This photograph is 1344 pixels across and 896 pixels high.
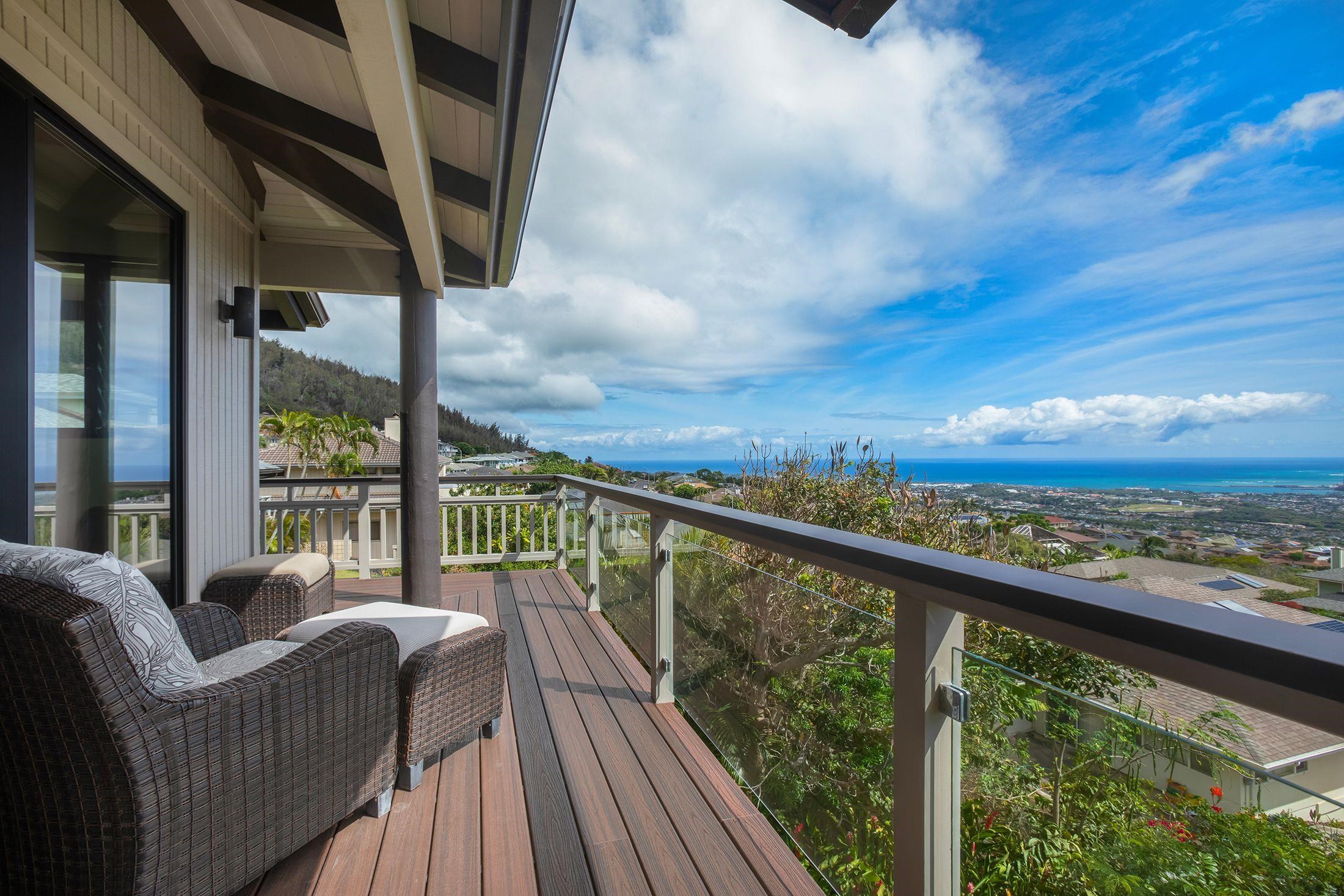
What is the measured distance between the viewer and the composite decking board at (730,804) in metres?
1.68

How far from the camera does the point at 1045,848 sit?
3.37ft

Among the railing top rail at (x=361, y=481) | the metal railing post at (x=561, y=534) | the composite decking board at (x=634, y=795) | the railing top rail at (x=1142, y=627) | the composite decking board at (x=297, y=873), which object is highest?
the railing top rail at (x=1142, y=627)

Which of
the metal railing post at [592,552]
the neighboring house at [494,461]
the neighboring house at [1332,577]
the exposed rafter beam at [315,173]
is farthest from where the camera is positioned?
the neighboring house at [494,461]

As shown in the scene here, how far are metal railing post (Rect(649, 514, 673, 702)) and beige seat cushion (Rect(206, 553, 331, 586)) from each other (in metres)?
2.01

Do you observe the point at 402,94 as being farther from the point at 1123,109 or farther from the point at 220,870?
the point at 1123,109

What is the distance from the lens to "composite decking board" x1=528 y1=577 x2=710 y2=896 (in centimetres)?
170

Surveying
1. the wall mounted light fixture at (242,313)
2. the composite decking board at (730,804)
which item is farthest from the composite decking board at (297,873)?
the wall mounted light fixture at (242,313)

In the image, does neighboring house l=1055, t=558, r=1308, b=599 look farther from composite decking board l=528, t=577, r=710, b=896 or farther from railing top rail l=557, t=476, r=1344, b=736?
composite decking board l=528, t=577, r=710, b=896

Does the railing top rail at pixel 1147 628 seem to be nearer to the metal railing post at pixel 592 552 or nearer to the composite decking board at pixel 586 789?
the composite decking board at pixel 586 789

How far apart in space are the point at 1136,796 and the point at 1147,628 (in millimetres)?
300

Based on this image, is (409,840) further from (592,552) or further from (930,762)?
(592,552)

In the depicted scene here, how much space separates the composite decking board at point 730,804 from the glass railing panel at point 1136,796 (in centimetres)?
64

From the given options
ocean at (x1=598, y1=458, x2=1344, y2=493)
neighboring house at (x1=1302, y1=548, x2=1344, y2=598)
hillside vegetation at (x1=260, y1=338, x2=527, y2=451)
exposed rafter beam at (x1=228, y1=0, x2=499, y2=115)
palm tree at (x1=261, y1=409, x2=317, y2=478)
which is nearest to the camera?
neighboring house at (x1=1302, y1=548, x2=1344, y2=598)

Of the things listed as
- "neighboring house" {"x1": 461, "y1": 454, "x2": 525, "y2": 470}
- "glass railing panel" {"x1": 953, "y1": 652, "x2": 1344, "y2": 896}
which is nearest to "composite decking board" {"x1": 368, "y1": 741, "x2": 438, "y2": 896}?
"glass railing panel" {"x1": 953, "y1": 652, "x2": 1344, "y2": 896}
